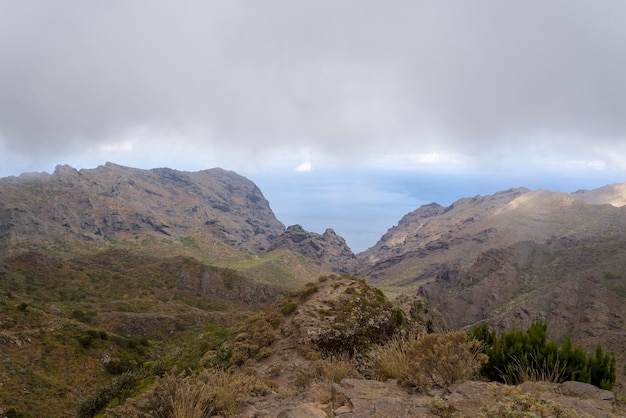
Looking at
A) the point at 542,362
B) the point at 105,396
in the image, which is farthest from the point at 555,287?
the point at 105,396

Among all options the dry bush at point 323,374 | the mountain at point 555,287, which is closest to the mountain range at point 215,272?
the mountain at point 555,287

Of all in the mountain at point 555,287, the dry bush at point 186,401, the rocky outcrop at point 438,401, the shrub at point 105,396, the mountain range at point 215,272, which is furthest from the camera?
the mountain at point 555,287

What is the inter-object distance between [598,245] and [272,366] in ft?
428

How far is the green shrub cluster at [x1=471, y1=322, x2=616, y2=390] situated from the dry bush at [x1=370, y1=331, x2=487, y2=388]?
1.88 ft

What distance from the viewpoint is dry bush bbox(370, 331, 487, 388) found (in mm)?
8789

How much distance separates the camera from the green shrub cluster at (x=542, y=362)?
8665 millimetres

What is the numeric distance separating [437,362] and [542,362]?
277cm

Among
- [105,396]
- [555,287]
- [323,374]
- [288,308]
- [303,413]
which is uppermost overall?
[288,308]

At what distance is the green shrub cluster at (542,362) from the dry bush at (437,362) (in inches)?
22.6

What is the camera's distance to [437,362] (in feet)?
29.0

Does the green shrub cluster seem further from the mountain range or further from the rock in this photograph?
the mountain range

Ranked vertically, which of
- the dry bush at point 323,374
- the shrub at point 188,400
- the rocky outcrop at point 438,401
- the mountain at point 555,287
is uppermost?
the shrub at point 188,400

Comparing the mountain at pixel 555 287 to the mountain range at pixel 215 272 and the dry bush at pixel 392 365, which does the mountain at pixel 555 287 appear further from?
the dry bush at pixel 392 365

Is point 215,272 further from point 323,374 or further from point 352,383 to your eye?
point 352,383
